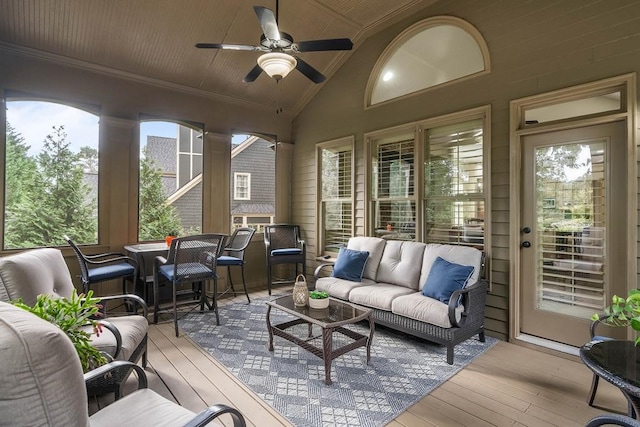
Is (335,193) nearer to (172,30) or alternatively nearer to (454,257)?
(454,257)

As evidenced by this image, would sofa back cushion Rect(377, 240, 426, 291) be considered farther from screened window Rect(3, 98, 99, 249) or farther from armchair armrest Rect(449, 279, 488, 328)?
screened window Rect(3, 98, 99, 249)

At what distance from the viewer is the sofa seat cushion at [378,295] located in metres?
3.45

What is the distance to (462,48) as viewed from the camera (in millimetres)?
3896

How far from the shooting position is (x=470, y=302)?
3.14 m

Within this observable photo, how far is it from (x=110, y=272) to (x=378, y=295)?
304 centimetres

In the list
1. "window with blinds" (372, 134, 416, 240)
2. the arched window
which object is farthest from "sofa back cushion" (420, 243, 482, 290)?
the arched window

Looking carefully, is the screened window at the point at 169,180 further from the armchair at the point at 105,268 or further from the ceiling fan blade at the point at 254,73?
the ceiling fan blade at the point at 254,73

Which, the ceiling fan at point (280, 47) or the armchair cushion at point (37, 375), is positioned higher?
the ceiling fan at point (280, 47)

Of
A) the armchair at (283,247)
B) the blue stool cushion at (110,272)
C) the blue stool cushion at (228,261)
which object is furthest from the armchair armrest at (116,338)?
the armchair at (283,247)

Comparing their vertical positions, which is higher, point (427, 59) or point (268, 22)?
point (427, 59)

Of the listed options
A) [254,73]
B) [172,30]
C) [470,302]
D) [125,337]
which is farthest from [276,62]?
[470,302]

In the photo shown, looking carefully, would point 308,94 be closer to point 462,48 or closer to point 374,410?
point 462,48

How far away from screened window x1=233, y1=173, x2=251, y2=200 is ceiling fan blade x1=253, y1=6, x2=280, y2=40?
3252 millimetres

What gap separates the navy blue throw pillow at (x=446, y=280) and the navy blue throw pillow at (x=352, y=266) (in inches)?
35.7
